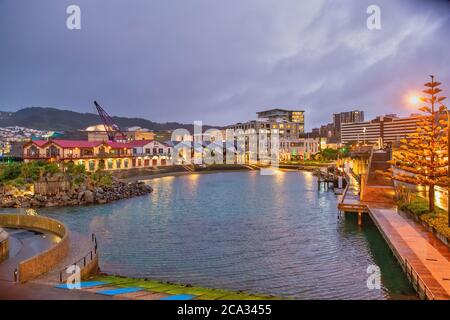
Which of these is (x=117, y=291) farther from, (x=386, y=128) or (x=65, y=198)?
(x=386, y=128)

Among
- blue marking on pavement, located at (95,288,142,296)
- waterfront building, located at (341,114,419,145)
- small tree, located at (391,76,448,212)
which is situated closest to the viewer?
blue marking on pavement, located at (95,288,142,296)

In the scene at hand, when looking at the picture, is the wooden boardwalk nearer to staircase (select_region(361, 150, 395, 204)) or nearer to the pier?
the pier

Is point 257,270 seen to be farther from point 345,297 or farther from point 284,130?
point 284,130

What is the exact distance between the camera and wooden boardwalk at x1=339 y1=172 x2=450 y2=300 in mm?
12844

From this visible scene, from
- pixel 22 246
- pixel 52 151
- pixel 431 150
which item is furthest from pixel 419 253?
pixel 52 151

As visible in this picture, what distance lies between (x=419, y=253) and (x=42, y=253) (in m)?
14.8

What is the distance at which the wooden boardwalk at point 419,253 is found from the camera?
12844mm

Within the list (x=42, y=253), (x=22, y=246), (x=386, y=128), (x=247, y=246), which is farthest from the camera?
(x=386, y=128)

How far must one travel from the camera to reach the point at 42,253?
1400 cm

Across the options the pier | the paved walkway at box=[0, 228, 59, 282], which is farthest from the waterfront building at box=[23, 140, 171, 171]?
the pier

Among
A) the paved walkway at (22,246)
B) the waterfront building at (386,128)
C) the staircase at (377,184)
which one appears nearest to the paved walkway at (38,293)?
the paved walkway at (22,246)

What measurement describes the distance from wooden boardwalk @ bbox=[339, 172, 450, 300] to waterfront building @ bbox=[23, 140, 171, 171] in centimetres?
5168

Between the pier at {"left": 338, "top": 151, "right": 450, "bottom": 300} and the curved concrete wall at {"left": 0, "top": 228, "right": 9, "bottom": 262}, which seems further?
the curved concrete wall at {"left": 0, "top": 228, "right": 9, "bottom": 262}
